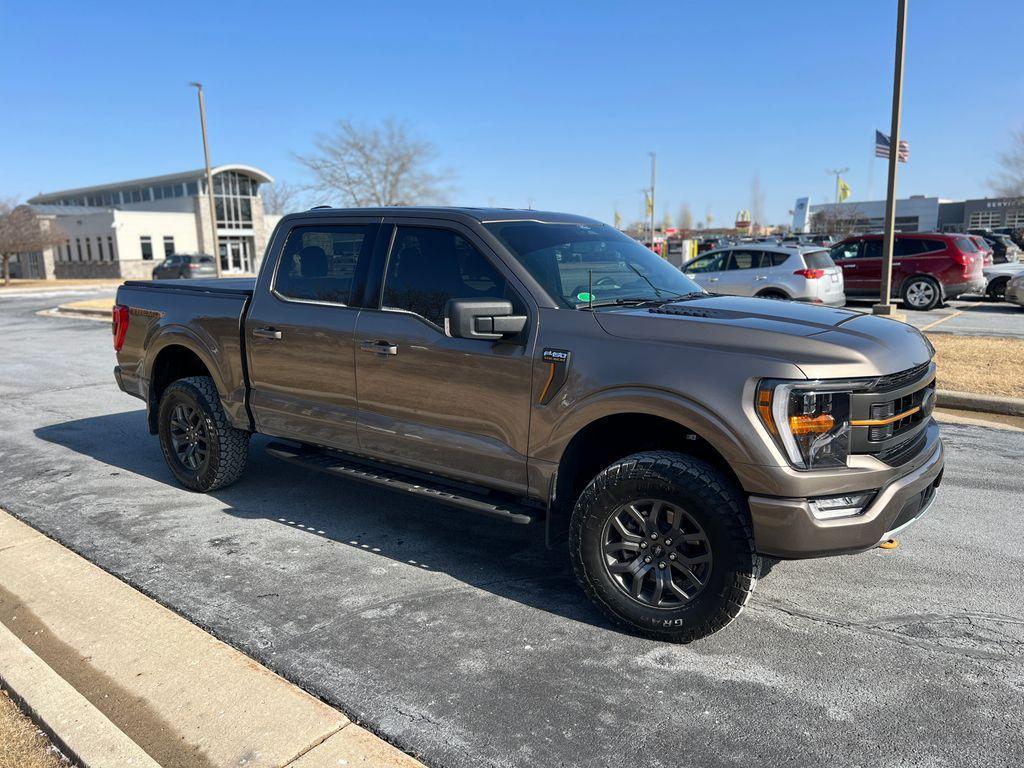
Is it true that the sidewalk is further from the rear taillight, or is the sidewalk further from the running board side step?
the rear taillight

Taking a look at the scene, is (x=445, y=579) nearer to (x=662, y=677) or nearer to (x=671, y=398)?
(x=662, y=677)

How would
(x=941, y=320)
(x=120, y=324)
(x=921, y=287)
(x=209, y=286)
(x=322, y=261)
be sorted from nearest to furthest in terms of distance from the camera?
(x=322, y=261), (x=209, y=286), (x=120, y=324), (x=941, y=320), (x=921, y=287)

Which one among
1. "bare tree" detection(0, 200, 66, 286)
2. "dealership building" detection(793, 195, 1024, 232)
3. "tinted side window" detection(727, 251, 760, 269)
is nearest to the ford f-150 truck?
"tinted side window" detection(727, 251, 760, 269)

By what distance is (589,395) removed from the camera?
353 cm

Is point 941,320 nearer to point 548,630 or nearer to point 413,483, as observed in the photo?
point 413,483

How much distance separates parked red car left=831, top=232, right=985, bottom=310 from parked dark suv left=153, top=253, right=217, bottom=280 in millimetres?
32181

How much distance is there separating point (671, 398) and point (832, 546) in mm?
876

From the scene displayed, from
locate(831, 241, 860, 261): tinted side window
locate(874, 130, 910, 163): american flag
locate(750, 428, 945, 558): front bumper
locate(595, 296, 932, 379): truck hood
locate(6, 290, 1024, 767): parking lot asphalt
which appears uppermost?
locate(874, 130, 910, 163): american flag

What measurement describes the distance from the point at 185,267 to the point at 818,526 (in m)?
42.4

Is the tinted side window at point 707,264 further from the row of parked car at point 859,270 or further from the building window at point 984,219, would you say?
the building window at point 984,219

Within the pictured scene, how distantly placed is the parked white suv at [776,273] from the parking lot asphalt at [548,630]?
9.04 metres

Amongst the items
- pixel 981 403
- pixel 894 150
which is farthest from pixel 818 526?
pixel 894 150

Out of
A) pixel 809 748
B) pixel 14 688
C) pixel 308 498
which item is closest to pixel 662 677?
pixel 809 748

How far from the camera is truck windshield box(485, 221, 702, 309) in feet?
12.9
